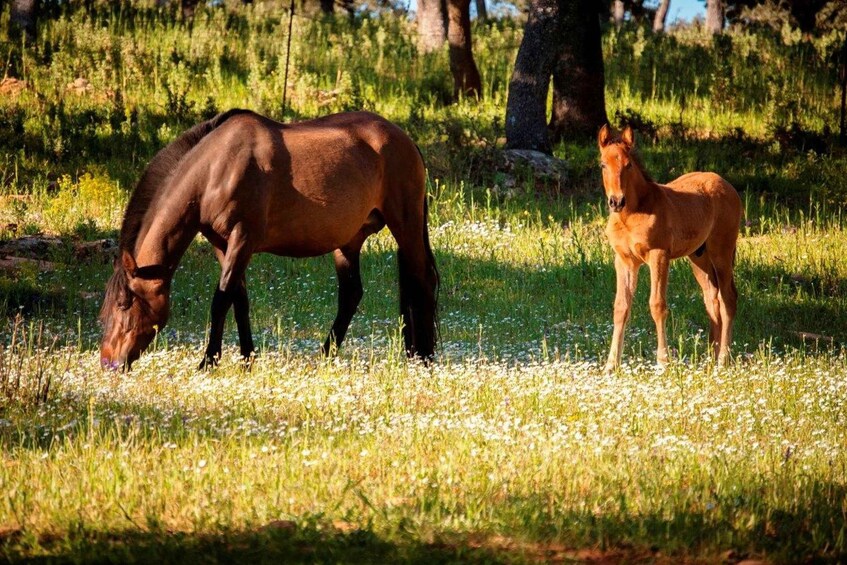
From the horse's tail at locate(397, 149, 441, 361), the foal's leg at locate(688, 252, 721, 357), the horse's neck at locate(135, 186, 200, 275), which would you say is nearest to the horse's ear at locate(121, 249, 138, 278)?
the horse's neck at locate(135, 186, 200, 275)

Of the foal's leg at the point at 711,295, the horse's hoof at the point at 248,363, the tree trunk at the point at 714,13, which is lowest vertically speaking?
the horse's hoof at the point at 248,363

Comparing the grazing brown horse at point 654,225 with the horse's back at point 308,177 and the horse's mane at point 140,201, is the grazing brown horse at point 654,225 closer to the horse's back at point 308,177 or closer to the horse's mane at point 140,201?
the horse's back at point 308,177

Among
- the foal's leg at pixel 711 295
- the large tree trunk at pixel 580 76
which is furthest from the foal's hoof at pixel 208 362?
the large tree trunk at pixel 580 76

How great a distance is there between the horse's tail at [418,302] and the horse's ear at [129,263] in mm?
2426

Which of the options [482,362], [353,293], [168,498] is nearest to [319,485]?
[168,498]

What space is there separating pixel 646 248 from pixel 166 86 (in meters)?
12.8

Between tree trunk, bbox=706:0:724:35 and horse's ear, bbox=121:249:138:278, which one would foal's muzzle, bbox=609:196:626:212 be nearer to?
horse's ear, bbox=121:249:138:278

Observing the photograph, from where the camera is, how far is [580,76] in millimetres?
20641

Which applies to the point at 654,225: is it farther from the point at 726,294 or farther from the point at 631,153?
the point at 726,294

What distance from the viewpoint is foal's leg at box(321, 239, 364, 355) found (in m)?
11.0

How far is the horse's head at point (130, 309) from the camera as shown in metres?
9.46

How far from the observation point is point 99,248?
46.4ft

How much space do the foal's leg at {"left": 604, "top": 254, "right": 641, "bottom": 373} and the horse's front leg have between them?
18 centimetres

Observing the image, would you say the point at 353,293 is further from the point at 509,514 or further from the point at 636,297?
the point at 509,514
